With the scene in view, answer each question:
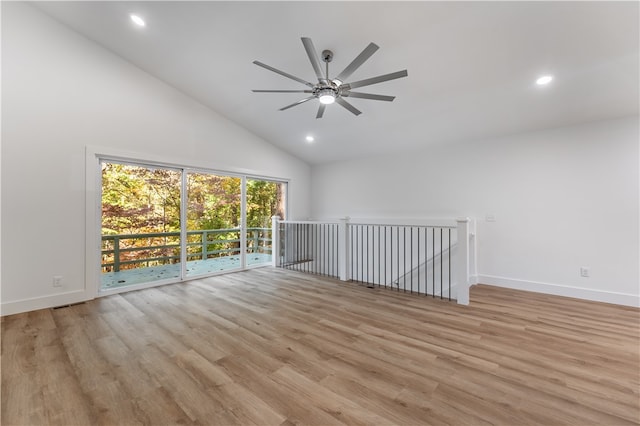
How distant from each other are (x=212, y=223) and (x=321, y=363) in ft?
12.8

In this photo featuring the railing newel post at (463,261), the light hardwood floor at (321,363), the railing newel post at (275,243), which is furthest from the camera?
the railing newel post at (275,243)

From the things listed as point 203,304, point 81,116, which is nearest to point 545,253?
point 203,304

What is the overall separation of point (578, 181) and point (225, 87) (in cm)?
581

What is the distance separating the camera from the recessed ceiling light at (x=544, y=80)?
322 centimetres

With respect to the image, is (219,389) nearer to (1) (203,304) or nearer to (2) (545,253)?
(1) (203,304)

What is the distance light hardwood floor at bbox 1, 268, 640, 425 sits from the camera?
5.47ft

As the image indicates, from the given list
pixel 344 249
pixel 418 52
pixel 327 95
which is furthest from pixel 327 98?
pixel 344 249

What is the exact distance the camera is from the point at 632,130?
12.1ft

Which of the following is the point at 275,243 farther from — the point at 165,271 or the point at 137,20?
the point at 137,20

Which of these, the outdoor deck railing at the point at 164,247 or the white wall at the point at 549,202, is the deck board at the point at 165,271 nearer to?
the outdoor deck railing at the point at 164,247

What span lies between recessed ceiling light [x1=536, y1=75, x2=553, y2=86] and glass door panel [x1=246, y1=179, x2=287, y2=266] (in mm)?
5177

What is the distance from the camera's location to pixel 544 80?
3283mm

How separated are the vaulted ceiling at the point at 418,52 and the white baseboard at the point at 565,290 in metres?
2.55

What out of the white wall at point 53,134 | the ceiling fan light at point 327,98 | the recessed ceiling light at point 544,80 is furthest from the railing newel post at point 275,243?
the recessed ceiling light at point 544,80
